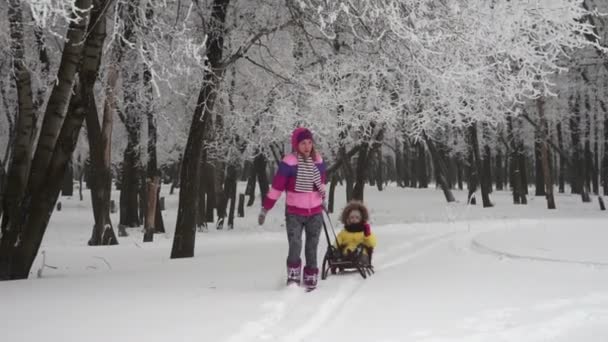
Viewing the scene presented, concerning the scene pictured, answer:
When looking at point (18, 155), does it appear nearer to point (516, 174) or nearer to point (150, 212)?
point (150, 212)

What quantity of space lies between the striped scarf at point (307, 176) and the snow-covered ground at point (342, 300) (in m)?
1.18

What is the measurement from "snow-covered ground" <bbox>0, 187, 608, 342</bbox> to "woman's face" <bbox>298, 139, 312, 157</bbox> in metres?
1.58

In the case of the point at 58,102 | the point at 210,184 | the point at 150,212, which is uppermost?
the point at 58,102

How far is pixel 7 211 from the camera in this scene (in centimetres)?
742

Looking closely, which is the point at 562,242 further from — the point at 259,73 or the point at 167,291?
the point at 259,73

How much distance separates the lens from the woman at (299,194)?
6.32 m

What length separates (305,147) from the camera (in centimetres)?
635

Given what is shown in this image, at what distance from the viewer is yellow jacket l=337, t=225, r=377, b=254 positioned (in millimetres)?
7363

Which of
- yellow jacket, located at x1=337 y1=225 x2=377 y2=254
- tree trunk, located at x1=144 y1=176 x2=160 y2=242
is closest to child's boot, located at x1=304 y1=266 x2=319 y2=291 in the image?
yellow jacket, located at x1=337 y1=225 x2=377 y2=254

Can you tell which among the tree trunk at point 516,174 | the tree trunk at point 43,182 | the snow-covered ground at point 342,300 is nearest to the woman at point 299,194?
the snow-covered ground at point 342,300

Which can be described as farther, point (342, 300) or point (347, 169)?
point (347, 169)

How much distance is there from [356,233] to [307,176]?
4.99ft

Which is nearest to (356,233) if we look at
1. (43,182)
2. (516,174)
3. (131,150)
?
(43,182)

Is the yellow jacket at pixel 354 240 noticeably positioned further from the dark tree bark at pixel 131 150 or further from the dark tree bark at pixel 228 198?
the dark tree bark at pixel 228 198
